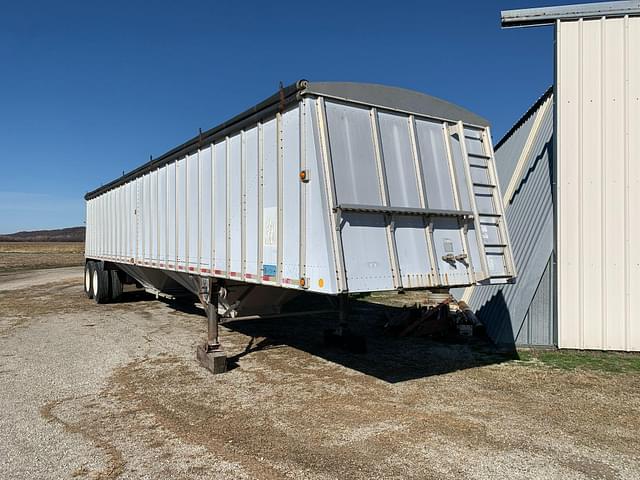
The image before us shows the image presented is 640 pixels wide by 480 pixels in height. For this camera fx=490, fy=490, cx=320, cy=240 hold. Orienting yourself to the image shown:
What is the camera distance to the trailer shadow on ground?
808 cm

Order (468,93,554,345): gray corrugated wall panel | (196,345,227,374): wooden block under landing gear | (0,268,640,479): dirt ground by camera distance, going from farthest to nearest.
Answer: (468,93,554,345): gray corrugated wall panel, (196,345,227,374): wooden block under landing gear, (0,268,640,479): dirt ground

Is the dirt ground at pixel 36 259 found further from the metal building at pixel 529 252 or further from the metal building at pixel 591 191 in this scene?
the metal building at pixel 591 191

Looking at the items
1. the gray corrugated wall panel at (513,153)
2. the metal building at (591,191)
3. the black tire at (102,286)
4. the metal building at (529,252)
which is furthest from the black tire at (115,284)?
the gray corrugated wall panel at (513,153)

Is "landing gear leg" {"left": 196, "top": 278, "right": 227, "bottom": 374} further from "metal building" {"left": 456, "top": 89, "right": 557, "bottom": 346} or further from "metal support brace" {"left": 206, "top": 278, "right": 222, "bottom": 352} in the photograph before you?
"metal building" {"left": 456, "top": 89, "right": 557, "bottom": 346}

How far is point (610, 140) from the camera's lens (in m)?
9.27

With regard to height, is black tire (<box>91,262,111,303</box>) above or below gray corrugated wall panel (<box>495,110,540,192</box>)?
below

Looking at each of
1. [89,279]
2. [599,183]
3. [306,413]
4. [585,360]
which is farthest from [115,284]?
[599,183]

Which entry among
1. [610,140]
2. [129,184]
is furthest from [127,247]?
[610,140]

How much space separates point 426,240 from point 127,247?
943cm

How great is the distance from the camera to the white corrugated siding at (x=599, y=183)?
9016 millimetres

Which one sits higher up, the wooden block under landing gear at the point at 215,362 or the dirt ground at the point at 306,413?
the wooden block under landing gear at the point at 215,362

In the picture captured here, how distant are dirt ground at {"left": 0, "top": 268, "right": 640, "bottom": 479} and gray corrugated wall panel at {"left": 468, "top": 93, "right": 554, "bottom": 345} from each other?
1068 mm

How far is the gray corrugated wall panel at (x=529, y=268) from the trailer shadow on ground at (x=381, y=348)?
1.88 ft

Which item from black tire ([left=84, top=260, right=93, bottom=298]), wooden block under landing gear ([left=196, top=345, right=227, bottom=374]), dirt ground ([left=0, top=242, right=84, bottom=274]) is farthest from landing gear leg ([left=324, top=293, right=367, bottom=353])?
dirt ground ([left=0, top=242, right=84, bottom=274])
